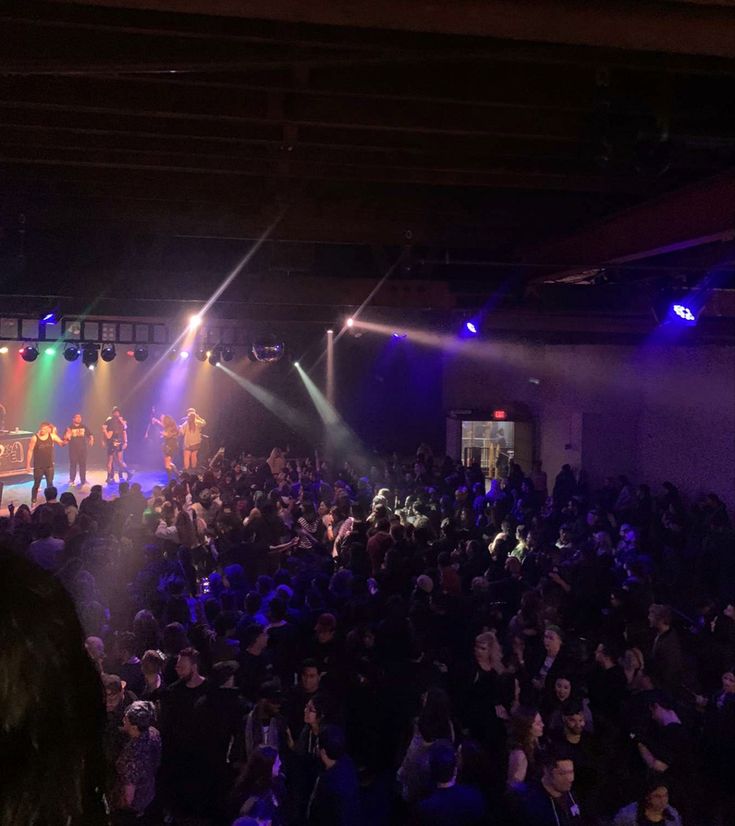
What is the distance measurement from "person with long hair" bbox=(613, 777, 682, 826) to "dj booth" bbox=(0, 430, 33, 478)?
16701mm

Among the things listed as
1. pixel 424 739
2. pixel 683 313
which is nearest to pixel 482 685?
pixel 424 739

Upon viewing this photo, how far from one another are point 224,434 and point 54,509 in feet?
38.7

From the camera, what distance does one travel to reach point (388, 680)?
182 inches

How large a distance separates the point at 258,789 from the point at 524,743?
1.37m

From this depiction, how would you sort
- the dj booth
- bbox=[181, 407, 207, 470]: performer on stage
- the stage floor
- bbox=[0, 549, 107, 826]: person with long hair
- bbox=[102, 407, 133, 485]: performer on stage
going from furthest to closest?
bbox=[181, 407, 207, 470]: performer on stage
bbox=[102, 407, 133, 485]: performer on stage
the dj booth
the stage floor
bbox=[0, 549, 107, 826]: person with long hair

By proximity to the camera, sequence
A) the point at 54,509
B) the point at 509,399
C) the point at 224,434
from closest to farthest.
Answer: the point at 54,509 < the point at 509,399 < the point at 224,434

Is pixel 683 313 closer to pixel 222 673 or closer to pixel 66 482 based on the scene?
pixel 222 673

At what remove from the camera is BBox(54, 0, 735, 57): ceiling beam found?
2.38 m

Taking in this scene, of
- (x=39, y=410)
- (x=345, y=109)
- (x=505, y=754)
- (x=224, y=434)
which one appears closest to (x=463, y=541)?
(x=505, y=754)

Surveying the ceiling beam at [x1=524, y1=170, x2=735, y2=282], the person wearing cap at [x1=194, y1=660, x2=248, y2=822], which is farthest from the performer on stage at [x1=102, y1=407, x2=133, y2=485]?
the person wearing cap at [x1=194, y1=660, x2=248, y2=822]

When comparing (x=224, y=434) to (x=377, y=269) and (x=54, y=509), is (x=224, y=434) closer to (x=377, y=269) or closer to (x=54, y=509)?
(x=54, y=509)

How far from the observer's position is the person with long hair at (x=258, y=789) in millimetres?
3473

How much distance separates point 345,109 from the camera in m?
3.83

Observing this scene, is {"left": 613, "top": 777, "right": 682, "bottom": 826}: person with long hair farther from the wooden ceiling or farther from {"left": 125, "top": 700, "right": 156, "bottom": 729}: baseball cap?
the wooden ceiling
